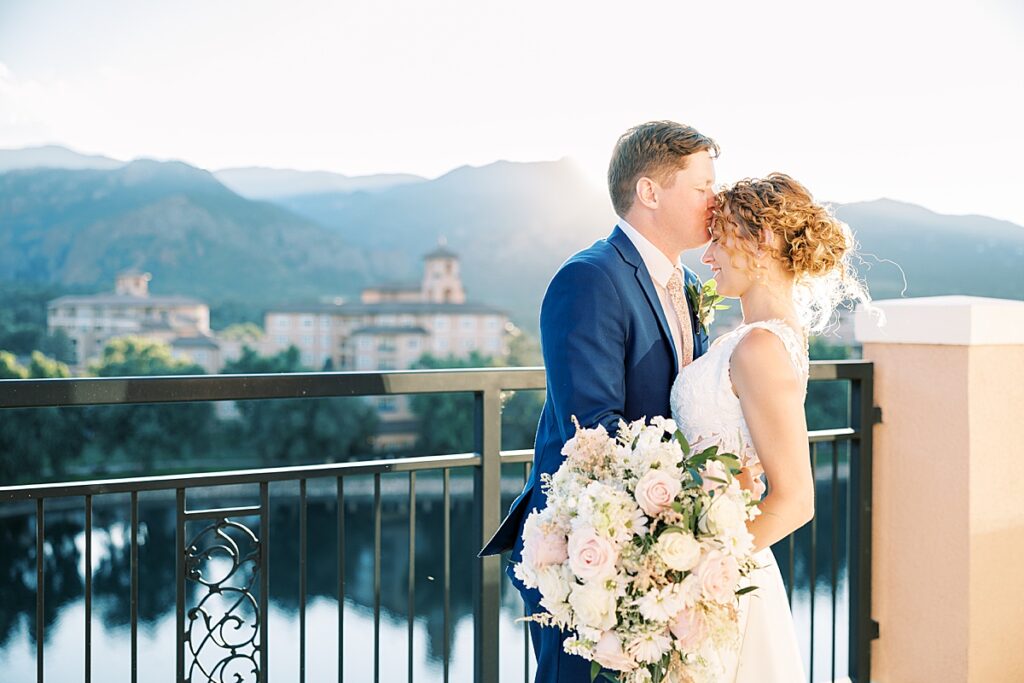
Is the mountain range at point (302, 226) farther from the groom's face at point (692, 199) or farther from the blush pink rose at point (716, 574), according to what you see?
the blush pink rose at point (716, 574)

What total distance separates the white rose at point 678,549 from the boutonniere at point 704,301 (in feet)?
2.21

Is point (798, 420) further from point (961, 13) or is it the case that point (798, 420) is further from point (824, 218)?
point (961, 13)

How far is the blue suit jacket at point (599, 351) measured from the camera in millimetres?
1623

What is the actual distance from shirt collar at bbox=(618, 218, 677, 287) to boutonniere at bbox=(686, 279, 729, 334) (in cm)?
10

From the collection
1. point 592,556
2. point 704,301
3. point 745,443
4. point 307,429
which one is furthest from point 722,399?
point 307,429

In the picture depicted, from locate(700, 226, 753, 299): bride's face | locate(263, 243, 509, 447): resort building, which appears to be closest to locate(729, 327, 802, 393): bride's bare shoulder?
locate(700, 226, 753, 299): bride's face

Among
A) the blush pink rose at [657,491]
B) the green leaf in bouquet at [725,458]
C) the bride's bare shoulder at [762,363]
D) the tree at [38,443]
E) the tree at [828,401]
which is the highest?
the bride's bare shoulder at [762,363]

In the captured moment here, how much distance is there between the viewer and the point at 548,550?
137 cm

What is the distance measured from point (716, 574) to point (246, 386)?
104 centimetres

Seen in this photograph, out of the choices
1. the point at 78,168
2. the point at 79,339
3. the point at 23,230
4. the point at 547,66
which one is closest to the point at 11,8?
the point at 78,168

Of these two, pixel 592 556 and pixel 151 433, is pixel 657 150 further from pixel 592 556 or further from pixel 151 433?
pixel 151 433

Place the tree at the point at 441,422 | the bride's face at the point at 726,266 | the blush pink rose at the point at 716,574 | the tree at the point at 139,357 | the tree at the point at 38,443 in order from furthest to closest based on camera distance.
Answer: the tree at the point at 139,357, the tree at the point at 441,422, the tree at the point at 38,443, the bride's face at the point at 726,266, the blush pink rose at the point at 716,574

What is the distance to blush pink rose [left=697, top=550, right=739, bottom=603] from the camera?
1.28 meters

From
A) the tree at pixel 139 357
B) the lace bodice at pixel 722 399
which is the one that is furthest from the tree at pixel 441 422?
the lace bodice at pixel 722 399
